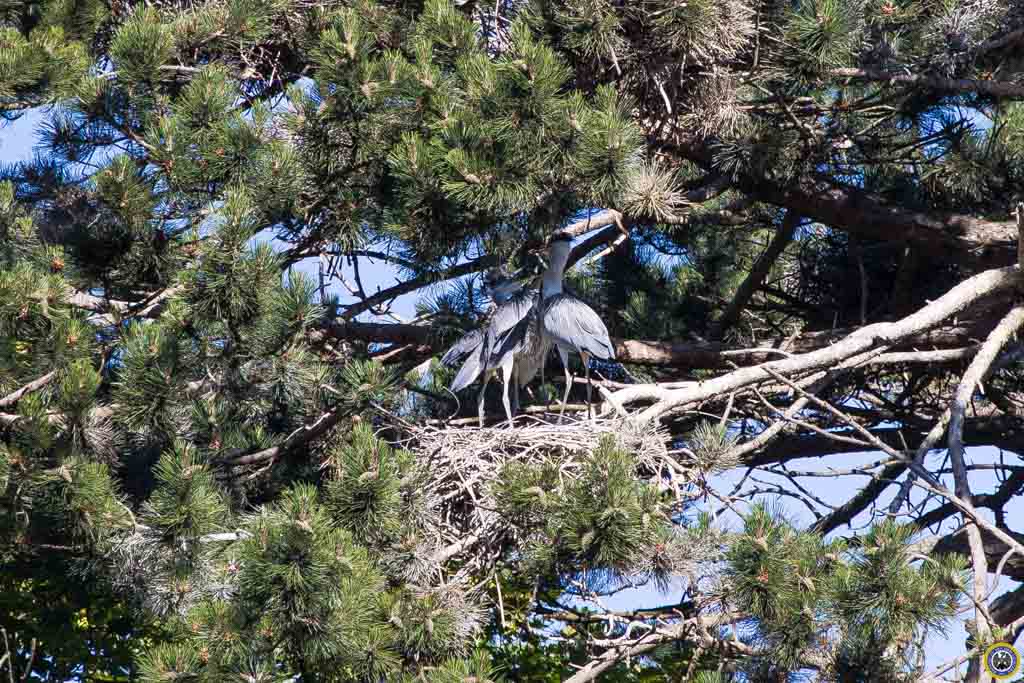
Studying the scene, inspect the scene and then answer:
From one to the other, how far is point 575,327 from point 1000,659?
2.47 m

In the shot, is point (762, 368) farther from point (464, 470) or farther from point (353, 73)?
point (353, 73)

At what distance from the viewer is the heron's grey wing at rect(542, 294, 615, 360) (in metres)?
5.91

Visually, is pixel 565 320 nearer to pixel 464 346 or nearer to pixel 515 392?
pixel 464 346

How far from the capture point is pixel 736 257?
7664 mm

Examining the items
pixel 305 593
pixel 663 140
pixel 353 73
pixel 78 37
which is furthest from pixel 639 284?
pixel 305 593

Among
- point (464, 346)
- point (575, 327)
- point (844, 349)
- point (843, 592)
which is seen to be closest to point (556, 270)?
point (575, 327)

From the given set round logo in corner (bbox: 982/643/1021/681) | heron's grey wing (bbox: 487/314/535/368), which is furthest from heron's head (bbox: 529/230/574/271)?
round logo in corner (bbox: 982/643/1021/681)

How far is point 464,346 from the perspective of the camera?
6.18 m

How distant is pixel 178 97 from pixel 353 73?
2.88ft

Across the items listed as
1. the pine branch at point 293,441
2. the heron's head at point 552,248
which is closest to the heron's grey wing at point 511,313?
the heron's head at point 552,248

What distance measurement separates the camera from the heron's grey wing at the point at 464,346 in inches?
243

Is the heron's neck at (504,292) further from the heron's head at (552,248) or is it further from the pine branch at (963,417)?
the pine branch at (963,417)

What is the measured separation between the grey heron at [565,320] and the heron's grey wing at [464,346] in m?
0.30

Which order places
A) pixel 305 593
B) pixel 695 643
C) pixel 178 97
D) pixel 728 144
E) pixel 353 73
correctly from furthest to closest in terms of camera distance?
pixel 728 144 → pixel 178 97 → pixel 353 73 → pixel 695 643 → pixel 305 593
